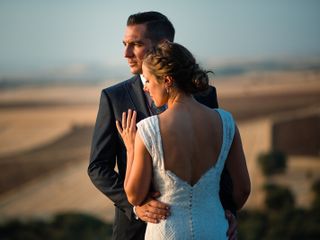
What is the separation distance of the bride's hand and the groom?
0.12 m

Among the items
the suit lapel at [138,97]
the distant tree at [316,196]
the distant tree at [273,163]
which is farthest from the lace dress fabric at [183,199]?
the distant tree at [273,163]

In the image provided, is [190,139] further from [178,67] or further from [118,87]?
[118,87]

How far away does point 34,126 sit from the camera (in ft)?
165

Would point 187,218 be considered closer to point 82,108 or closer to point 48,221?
point 48,221

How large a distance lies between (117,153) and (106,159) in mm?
98

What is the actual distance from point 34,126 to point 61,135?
7528 mm

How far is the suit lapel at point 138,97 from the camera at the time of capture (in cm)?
321

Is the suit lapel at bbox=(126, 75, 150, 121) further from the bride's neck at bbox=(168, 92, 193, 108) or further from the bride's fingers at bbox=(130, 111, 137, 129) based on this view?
the bride's neck at bbox=(168, 92, 193, 108)

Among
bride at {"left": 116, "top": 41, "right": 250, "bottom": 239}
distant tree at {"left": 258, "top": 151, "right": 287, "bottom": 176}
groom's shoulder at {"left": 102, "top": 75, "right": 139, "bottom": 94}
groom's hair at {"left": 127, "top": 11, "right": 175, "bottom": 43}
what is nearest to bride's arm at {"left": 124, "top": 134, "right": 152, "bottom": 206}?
bride at {"left": 116, "top": 41, "right": 250, "bottom": 239}

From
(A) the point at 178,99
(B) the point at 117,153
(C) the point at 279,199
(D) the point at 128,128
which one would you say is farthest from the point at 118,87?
(C) the point at 279,199

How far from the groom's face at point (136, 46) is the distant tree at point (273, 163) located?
2410 cm

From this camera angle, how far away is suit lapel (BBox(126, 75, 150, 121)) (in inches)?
127

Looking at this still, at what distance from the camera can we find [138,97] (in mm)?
3270

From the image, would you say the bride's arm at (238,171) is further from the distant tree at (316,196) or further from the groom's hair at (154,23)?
the distant tree at (316,196)
